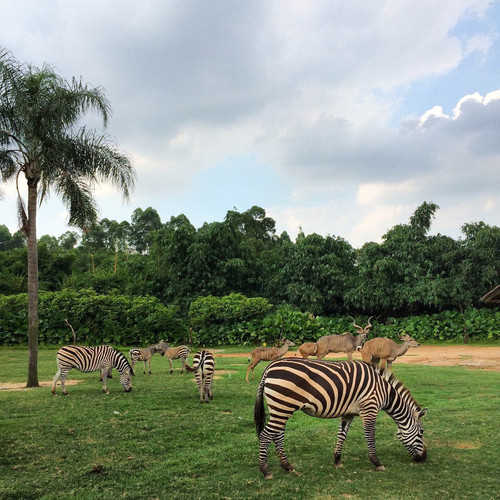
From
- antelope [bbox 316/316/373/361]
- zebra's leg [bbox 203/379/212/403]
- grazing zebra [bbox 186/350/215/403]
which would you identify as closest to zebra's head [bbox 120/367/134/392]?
grazing zebra [bbox 186/350/215/403]

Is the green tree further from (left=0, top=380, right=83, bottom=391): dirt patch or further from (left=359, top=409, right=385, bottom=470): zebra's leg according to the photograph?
(left=359, top=409, right=385, bottom=470): zebra's leg

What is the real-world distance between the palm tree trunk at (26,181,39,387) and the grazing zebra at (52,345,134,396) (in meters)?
1.59

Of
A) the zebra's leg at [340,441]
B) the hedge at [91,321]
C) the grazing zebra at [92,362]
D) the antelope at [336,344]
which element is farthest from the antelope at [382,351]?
the hedge at [91,321]

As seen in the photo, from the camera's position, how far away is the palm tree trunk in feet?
44.8

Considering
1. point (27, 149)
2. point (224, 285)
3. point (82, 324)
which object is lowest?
point (82, 324)

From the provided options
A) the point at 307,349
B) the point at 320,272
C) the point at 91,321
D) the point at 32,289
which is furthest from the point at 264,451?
the point at 320,272

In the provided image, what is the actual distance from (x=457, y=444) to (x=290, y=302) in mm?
25651

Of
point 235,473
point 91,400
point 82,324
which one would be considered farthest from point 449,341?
point 235,473

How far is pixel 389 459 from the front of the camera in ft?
22.3

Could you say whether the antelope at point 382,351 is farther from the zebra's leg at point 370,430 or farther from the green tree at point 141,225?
the green tree at point 141,225

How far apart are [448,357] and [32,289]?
1754 centimetres

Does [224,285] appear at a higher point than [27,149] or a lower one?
lower

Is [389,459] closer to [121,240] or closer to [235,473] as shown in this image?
[235,473]

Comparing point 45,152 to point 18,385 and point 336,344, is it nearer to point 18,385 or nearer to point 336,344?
point 18,385
